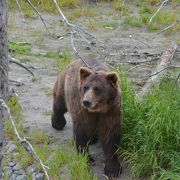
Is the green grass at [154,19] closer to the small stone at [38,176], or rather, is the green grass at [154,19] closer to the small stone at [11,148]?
the small stone at [11,148]

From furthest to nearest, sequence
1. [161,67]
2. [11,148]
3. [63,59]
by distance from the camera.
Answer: [63,59], [161,67], [11,148]

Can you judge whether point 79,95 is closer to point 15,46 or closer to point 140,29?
point 15,46

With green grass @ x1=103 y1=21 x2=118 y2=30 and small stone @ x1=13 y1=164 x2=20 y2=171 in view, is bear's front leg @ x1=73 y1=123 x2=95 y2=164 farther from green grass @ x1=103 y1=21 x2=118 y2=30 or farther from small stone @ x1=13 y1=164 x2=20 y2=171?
green grass @ x1=103 y1=21 x2=118 y2=30

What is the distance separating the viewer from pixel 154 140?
4.56 m

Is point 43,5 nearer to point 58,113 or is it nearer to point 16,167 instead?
point 58,113

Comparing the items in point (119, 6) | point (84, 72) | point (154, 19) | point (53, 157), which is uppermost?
point (84, 72)

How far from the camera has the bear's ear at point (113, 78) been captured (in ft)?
14.4

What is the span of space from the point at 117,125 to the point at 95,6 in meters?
6.53

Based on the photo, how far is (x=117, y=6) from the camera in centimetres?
1060

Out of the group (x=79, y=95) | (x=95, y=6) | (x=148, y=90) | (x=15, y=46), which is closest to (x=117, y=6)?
(x=95, y=6)

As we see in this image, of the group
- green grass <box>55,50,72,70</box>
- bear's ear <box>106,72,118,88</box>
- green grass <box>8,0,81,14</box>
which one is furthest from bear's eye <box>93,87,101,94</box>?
green grass <box>8,0,81,14</box>

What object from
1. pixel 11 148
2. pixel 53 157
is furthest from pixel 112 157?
pixel 11 148

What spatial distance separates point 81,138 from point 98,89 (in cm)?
66

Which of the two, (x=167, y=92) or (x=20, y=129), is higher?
(x=167, y=92)
